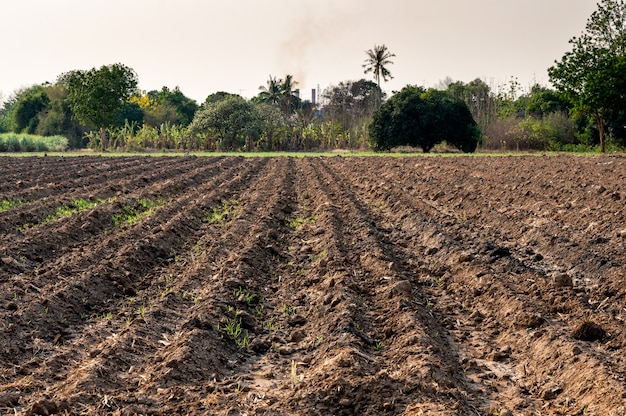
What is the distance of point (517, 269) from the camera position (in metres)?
8.62

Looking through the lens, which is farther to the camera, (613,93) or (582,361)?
(613,93)

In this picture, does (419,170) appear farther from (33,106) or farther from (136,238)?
(33,106)

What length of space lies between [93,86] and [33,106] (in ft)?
62.0

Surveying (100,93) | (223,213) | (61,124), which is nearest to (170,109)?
(61,124)

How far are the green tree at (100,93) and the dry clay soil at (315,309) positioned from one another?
1454 inches

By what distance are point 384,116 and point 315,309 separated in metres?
37.6

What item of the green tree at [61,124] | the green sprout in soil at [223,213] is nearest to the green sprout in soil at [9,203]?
the green sprout in soil at [223,213]

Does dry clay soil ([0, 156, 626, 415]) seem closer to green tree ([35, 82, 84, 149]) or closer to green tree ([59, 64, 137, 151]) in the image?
green tree ([59, 64, 137, 151])

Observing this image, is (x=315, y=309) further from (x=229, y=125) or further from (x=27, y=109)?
(x=27, y=109)

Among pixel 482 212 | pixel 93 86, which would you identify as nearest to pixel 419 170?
pixel 482 212

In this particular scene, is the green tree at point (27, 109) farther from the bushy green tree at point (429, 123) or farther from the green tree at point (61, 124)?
the bushy green tree at point (429, 123)

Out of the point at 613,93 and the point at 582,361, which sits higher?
the point at 613,93

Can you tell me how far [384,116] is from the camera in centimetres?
4403

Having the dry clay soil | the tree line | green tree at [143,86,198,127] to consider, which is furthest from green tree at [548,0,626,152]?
green tree at [143,86,198,127]
